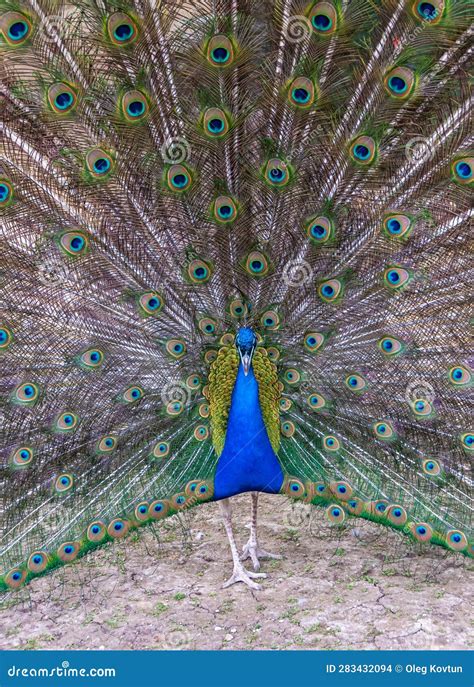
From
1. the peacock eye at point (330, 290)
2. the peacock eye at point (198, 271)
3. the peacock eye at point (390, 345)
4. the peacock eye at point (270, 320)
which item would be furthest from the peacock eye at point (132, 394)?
the peacock eye at point (390, 345)

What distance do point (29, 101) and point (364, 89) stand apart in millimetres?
1483

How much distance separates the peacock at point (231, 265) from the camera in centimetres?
272

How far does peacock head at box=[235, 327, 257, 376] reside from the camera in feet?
10.4

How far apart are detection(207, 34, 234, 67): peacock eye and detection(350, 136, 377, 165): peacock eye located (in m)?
0.68

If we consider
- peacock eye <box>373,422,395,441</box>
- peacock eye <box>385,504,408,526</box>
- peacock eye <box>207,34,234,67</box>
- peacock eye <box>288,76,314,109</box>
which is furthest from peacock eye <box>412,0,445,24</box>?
peacock eye <box>385,504,408,526</box>

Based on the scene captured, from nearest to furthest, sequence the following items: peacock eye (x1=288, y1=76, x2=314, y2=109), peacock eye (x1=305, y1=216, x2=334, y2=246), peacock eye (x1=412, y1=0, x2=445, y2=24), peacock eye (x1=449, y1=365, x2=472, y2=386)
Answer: peacock eye (x1=412, y1=0, x2=445, y2=24), peacock eye (x1=288, y1=76, x2=314, y2=109), peacock eye (x1=305, y1=216, x2=334, y2=246), peacock eye (x1=449, y1=365, x2=472, y2=386)

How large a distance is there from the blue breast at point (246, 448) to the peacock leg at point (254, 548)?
435 mm

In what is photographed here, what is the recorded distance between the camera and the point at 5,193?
2979 millimetres

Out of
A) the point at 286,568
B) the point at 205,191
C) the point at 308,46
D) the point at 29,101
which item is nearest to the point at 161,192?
the point at 205,191

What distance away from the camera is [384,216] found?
3070 millimetres

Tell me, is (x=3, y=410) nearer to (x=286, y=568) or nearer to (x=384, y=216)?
(x=286, y=568)

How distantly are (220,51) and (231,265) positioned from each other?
1.02m

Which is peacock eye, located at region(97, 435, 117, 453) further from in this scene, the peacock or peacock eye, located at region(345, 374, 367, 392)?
peacock eye, located at region(345, 374, 367, 392)

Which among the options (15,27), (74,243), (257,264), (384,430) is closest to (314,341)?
(257,264)
